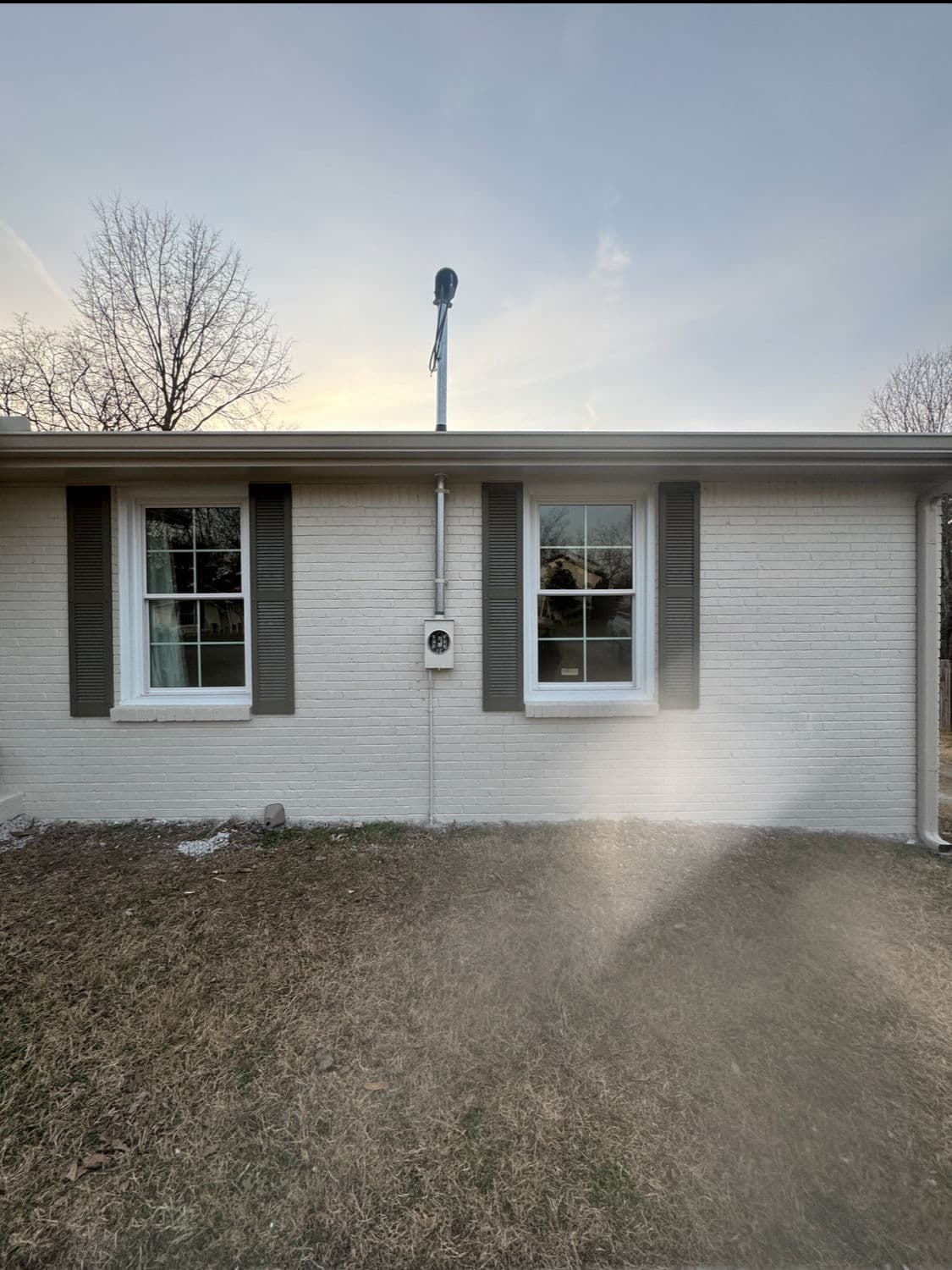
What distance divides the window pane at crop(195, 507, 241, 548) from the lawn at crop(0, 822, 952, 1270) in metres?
2.51

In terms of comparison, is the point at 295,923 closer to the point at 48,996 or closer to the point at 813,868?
the point at 48,996

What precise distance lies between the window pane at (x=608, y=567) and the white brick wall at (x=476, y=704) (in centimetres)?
61

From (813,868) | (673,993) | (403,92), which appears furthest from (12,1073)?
(403,92)

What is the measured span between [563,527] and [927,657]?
305cm

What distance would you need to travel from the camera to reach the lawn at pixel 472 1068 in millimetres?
1465

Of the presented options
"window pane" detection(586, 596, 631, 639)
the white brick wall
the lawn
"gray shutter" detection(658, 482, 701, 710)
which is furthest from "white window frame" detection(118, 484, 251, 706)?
"gray shutter" detection(658, 482, 701, 710)

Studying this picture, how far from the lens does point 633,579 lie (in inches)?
171

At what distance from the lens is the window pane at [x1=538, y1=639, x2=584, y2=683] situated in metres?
4.39

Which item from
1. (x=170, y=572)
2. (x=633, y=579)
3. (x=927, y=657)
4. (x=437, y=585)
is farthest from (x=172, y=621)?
(x=927, y=657)

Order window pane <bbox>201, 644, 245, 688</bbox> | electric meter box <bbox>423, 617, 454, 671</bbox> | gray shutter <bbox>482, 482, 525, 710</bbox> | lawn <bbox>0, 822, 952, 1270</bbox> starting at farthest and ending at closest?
window pane <bbox>201, 644, 245, 688</bbox> < gray shutter <bbox>482, 482, 525, 710</bbox> < electric meter box <bbox>423, 617, 454, 671</bbox> < lawn <bbox>0, 822, 952, 1270</bbox>

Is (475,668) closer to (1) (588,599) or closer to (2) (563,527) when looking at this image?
(1) (588,599)

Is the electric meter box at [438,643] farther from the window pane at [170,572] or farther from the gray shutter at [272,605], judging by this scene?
the window pane at [170,572]

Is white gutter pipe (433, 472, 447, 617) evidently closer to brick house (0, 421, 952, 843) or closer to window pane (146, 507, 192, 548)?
brick house (0, 421, 952, 843)

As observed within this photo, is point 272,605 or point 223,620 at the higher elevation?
point 272,605
